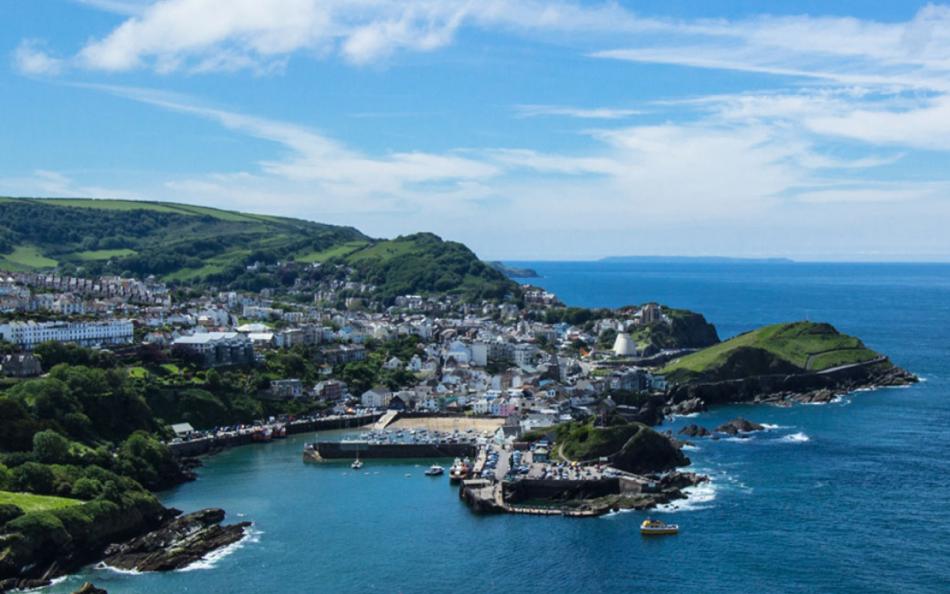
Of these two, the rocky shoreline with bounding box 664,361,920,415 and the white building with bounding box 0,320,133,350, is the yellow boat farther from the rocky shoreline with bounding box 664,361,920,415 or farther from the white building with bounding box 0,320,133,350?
the white building with bounding box 0,320,133,350

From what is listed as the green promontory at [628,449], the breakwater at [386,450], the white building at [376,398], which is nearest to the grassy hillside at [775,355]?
the white building at [376,398]

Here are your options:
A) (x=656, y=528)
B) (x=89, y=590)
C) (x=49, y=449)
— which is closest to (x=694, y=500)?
(x=656, y=528)

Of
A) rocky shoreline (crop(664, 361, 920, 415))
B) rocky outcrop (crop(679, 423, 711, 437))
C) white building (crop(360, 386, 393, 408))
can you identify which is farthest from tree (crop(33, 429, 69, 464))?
rocky shoreline (crop(664, 361, 920, 415))

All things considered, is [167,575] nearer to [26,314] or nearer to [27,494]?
[27,494]

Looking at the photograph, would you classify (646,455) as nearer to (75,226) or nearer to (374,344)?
(374,344)

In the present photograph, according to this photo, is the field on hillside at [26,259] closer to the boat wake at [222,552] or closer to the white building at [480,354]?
the white building at [480,354]

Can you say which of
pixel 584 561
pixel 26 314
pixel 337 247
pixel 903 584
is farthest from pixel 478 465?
pixel 337 247
